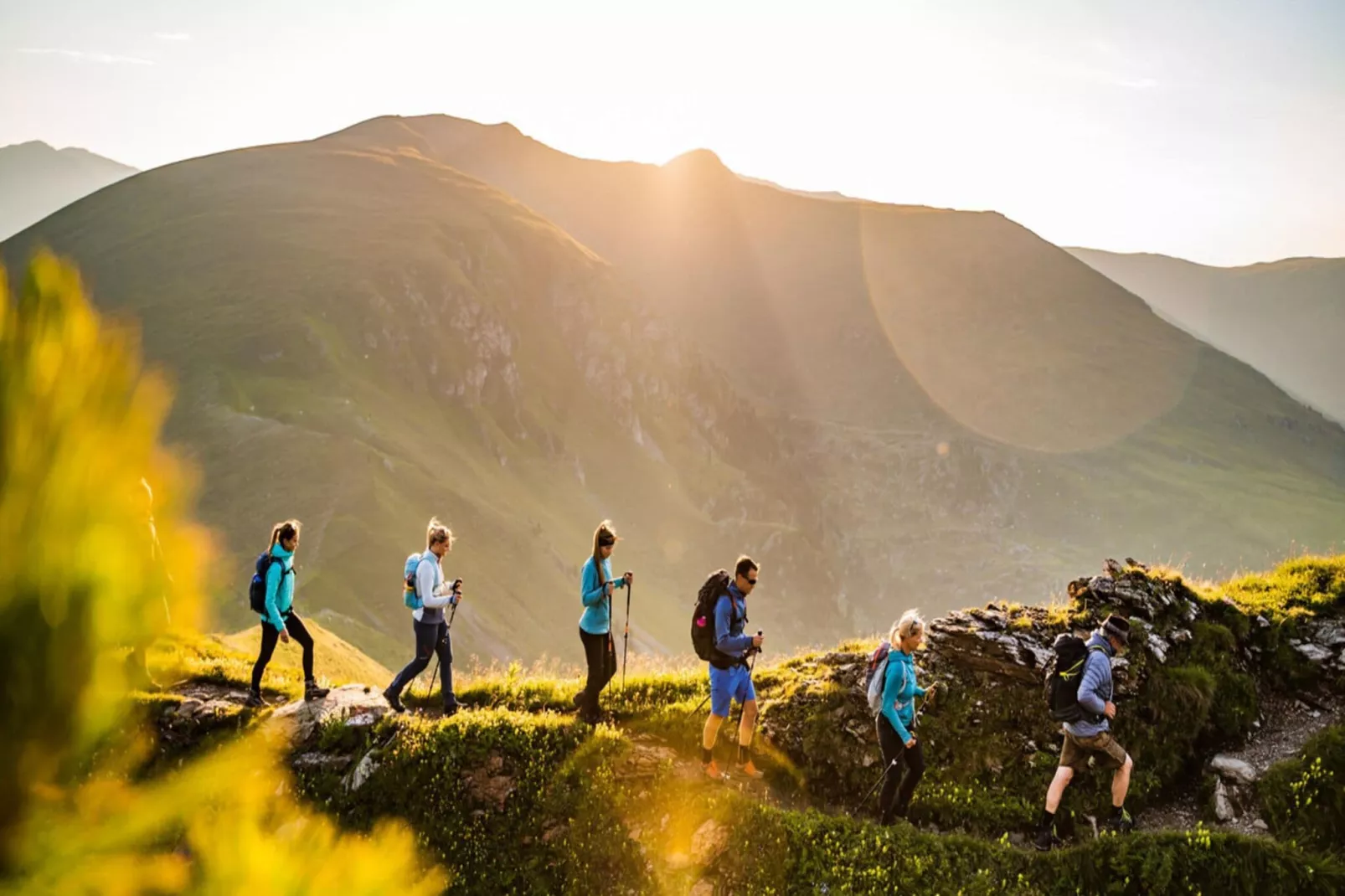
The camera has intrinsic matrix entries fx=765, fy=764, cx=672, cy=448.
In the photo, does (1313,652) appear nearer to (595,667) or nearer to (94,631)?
(595,667)

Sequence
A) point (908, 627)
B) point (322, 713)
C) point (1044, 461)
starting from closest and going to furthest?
point (908, 627)
point (322, 713)
point (1044, 461)

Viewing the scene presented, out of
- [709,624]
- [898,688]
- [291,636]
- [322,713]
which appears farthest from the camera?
[291,636]

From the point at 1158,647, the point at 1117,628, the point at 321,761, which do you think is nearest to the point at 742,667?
the point at 1117,628

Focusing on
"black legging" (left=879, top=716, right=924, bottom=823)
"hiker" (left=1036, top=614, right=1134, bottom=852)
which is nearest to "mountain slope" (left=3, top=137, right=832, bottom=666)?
"black legging" (left=879, top=716, right=924, bottom=823)

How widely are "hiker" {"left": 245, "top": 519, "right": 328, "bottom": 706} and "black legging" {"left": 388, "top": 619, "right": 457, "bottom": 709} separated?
1.28 m

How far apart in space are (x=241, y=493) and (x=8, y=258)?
265 ft

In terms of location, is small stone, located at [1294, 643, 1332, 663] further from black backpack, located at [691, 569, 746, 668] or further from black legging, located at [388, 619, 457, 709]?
black legging, located at [388, 619, 457, 709]

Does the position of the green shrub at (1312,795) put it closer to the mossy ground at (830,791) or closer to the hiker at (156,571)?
the mossy ground at (830,791)

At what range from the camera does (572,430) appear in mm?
122375

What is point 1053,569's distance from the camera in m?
134

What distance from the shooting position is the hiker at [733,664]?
10109mm

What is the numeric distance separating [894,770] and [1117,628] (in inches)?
127

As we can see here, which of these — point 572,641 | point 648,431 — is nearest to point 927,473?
point 648,431

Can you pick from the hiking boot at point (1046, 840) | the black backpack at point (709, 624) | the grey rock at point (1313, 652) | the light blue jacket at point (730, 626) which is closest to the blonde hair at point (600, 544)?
the black backpack at point (709, 624)
